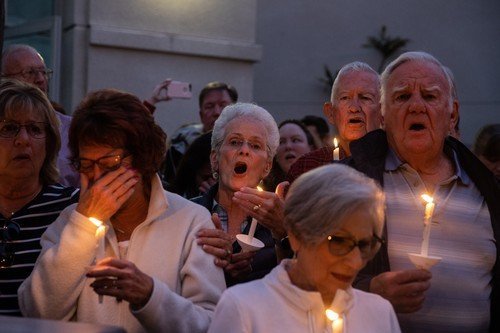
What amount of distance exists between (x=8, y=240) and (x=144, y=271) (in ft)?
2.41

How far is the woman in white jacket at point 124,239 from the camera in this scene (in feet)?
11.2

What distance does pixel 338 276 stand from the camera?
9.97ft

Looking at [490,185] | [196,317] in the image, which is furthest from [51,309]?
[490,185]

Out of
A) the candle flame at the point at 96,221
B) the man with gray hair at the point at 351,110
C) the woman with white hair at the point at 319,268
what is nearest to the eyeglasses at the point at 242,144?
the man with gray hair at the point at 351,110

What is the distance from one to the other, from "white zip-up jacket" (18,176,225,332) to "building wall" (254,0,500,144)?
1817 centimetres

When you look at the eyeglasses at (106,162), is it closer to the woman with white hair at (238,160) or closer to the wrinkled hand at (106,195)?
the wrinkled hand at (106,195)

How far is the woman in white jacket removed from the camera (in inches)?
134

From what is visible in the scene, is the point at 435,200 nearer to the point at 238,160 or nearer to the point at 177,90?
the point at 238,160

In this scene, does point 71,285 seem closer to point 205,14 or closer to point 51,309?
point 51,309

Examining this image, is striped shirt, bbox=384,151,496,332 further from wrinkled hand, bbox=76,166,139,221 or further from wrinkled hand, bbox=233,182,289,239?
wrinkled hand, bbox=76,166,139,221

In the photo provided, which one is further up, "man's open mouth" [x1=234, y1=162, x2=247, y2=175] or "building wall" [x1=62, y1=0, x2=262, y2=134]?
"building wall" [x1=62, y1=0, x2=262, y2=134]

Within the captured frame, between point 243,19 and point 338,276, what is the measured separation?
24.5 feet

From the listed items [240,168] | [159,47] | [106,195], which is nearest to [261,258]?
[240,168]

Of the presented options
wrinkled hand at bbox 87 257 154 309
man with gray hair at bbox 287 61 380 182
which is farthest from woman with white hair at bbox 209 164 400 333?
man with gray hair at bbox 287 61 380 182
